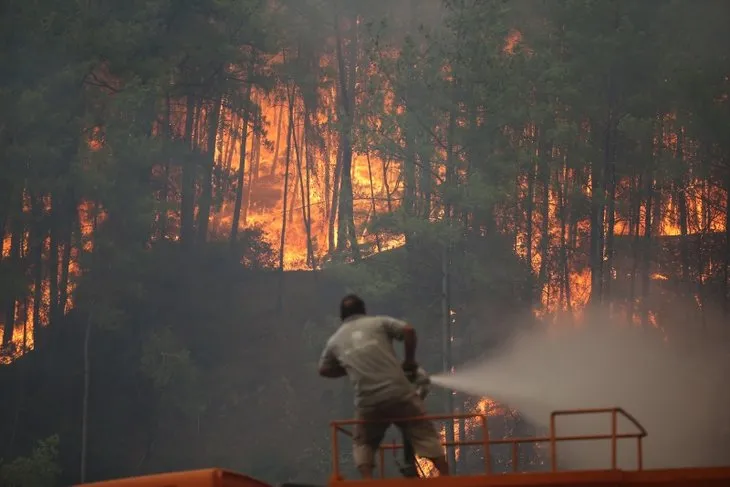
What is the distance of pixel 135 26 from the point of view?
95.0 feet

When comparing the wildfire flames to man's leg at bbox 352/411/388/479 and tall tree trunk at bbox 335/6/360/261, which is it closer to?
tall tree trunk at bbox 335/6/360/261

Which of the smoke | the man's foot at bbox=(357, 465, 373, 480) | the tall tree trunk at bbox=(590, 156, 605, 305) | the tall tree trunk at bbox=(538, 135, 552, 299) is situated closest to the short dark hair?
the man's foot at bbox=(357, 465, 373, 480)

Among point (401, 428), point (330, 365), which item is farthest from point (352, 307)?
point (401, 428)

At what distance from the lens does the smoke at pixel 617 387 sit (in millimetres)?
27750

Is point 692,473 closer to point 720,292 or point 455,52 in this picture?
point 455,52

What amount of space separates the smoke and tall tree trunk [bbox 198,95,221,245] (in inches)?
434

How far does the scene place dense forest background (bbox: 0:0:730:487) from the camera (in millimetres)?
27156

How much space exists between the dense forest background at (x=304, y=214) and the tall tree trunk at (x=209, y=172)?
0.16m

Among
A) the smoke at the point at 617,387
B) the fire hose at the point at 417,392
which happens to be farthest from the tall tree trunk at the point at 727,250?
the fire hose at the point at 417,392

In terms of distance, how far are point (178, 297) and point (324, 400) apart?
6512mm

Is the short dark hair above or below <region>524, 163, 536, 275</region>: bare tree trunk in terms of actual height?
below

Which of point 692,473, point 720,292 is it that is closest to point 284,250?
point 720,292

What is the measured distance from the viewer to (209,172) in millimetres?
34969

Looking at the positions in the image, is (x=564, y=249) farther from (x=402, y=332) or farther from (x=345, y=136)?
(x=402, y=332)
